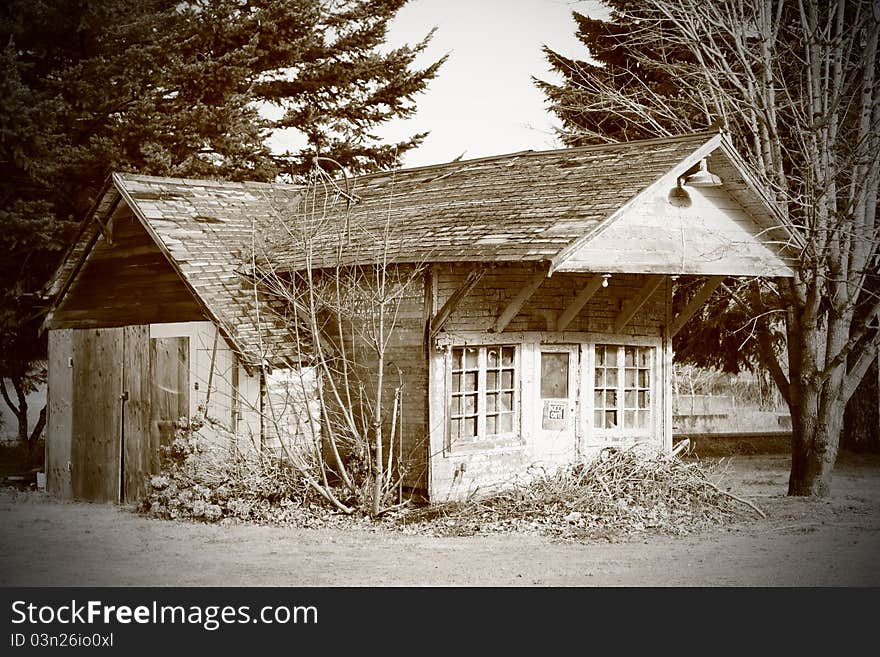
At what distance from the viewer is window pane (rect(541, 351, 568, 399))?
1338 centimetres

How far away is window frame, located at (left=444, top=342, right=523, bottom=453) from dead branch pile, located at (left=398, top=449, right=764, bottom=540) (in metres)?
0.64

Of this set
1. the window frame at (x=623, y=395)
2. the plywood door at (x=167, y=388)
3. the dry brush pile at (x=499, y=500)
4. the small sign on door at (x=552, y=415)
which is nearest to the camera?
the dry brush pile at (x=499, y=500)

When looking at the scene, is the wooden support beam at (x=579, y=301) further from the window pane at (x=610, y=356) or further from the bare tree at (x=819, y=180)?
the bare tree at (x=819, y=180)

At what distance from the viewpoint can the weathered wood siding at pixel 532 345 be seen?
1245 cm

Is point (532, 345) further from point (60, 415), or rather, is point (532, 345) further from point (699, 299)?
point (60, 415)

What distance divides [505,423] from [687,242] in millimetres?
3340

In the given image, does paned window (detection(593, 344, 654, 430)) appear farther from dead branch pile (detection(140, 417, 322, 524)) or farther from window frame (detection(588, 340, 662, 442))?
dead branch pile (detection(140, 417, 322, 524))

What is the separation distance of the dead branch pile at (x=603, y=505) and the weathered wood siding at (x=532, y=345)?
0.41 m

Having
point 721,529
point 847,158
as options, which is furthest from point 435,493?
point 847,158

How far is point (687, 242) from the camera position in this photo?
1292 cm

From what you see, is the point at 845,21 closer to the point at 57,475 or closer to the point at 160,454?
the point at 160,454

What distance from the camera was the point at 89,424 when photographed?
13711 mm

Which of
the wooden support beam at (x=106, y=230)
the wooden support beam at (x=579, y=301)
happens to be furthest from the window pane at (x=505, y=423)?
the wooden support beam at (x=106, y=230)

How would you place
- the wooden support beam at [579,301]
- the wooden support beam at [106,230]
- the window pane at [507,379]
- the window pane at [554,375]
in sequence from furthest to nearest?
the wooden support beam at [106,230] → the window pane at [554,375] → the window pane at [507,379] → the wooden support beam at [579,301]
